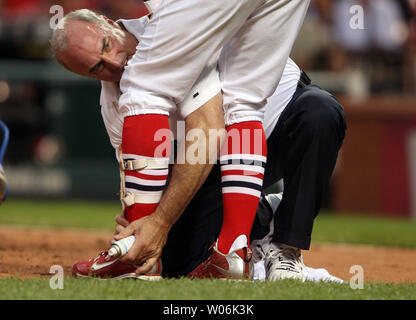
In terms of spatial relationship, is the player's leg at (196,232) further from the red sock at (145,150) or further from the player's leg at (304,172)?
the red sock at (145,150)

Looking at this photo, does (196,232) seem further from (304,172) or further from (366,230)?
(366,230)

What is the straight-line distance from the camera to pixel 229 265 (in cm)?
249

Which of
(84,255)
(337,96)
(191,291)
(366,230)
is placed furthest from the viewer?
(337,96)

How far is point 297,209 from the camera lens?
8.75 feet

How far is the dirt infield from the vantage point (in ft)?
10.2

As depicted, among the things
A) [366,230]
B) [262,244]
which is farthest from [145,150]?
[366,230]

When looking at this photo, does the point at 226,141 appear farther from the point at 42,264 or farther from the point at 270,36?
the point at 42,264

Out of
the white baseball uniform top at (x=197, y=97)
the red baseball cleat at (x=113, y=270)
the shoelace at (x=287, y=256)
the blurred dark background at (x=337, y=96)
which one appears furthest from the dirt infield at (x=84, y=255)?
the blurred dark background at (x=337, y=96)

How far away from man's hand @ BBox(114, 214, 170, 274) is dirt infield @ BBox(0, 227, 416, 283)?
44 centimetres

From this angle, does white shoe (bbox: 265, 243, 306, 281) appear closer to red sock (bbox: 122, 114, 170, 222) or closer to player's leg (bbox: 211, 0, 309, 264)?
player's leg (bbox: 211, 0, 309, 264)

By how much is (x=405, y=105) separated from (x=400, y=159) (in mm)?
538

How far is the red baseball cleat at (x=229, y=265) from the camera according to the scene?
248 centimetres

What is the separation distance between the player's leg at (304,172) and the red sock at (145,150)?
48 centimetres

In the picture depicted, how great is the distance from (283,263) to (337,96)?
5.19 metres
